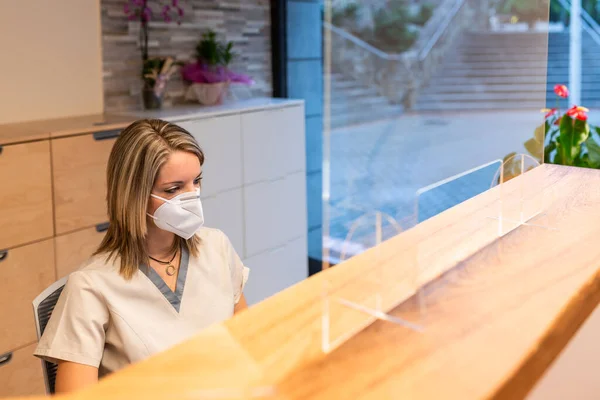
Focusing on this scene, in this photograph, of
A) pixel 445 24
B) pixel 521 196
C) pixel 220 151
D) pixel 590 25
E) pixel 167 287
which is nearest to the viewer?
pixel 167 287

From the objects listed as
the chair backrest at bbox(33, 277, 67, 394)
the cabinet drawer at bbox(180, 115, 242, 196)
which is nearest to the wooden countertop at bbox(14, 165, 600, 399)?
the chair backrest at bbox(33, 277, 67, 394)

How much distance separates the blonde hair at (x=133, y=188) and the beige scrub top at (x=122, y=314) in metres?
0.04

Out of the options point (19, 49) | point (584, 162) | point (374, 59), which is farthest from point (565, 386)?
point (374, 59)

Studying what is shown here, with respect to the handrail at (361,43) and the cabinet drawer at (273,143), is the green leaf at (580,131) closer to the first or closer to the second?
the cabinet drawer at (273,143)

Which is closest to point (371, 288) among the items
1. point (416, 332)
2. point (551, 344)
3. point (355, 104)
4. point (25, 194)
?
point (416, 332)

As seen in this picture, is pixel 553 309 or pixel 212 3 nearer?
pixel 553 309

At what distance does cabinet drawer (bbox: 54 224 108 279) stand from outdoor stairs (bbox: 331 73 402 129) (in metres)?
2.21

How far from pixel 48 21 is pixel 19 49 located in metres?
0.21

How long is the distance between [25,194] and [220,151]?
118cm

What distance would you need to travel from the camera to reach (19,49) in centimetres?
346

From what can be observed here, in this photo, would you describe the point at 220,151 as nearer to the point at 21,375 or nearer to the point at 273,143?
the point at 273,143

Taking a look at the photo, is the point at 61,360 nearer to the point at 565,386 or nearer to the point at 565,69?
the point at 565,386

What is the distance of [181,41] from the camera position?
4.23 metres

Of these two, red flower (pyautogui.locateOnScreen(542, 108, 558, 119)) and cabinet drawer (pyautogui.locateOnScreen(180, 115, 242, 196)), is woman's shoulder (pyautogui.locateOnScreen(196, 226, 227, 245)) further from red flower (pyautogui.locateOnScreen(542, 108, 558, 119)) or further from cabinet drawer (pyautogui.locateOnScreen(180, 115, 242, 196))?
red flower (pyautogui.locateOnScreen(542, 108, 558, 119))
